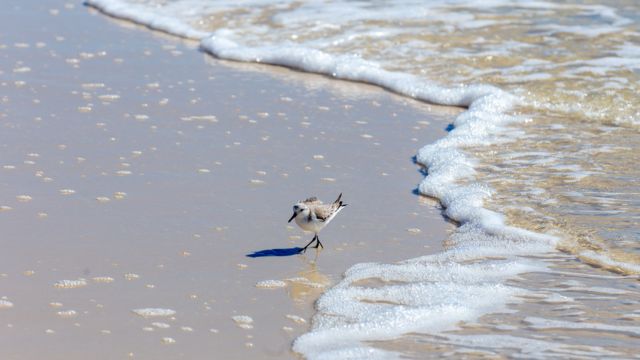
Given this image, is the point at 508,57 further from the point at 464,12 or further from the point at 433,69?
the point at 464,12

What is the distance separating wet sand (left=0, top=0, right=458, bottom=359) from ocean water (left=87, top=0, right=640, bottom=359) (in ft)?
0.85

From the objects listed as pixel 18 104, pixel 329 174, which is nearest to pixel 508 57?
pixel 329 174

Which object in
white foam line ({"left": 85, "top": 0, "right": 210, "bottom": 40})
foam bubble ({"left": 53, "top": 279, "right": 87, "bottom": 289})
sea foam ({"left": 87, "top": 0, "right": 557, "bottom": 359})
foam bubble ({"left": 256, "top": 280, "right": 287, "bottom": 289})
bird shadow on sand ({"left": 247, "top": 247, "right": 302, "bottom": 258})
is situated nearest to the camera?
sea foam ({"left": 87, "top": 0, "right": 557, "bottom": 359})

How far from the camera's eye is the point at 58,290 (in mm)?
5434

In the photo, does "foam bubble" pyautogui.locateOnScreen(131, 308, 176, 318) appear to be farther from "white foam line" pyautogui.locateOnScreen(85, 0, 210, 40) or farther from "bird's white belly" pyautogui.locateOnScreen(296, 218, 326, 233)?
"white foam line" pyautogui.locateOnScreen(85, 0, 210, 40)

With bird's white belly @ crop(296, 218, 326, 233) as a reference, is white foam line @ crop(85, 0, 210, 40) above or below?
above

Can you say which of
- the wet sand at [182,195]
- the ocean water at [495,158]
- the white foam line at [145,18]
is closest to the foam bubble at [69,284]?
the wet sand at [182,195]

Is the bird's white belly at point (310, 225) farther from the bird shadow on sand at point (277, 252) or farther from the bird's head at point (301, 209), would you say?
the bird shadow on sand at point (277, 252)

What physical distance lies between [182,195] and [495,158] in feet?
7.87

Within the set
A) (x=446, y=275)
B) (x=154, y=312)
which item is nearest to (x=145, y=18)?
(x=446, y=275)

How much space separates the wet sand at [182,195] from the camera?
203 inches

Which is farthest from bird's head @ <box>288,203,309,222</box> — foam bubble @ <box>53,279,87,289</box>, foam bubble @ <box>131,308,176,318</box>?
foam bubble @ <box>53,279,87,289</box>

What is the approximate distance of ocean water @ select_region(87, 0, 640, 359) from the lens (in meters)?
5.17

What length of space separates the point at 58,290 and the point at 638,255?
3097 mm
